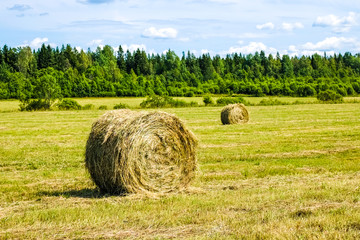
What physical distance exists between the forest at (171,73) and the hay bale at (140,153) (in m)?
67.3

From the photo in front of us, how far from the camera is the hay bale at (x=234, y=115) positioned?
96.7 feet

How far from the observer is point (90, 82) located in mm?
83062

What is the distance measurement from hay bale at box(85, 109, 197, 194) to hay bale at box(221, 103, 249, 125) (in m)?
18.7

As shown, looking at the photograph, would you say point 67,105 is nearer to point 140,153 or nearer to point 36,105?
point 36,105

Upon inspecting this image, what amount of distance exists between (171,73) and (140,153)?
341 ft

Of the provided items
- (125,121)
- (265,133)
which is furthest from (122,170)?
(265,133)

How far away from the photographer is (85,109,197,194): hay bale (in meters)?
9.76

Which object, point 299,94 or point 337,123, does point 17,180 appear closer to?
point 337,123

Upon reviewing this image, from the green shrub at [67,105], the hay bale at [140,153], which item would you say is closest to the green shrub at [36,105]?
the green shrub at [67,105]

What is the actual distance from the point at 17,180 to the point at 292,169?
7107 millimetres

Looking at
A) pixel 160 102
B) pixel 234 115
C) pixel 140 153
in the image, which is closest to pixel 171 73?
pixel 160 102

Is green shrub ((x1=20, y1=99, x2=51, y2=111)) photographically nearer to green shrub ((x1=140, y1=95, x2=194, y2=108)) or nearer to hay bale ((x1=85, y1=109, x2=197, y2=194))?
green shrub ((x1=140, y1=95, x2=194, y2=108))

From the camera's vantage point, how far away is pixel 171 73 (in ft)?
372

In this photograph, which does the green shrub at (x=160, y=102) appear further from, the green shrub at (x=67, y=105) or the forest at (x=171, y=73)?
the forest at (x=171, y=73)
